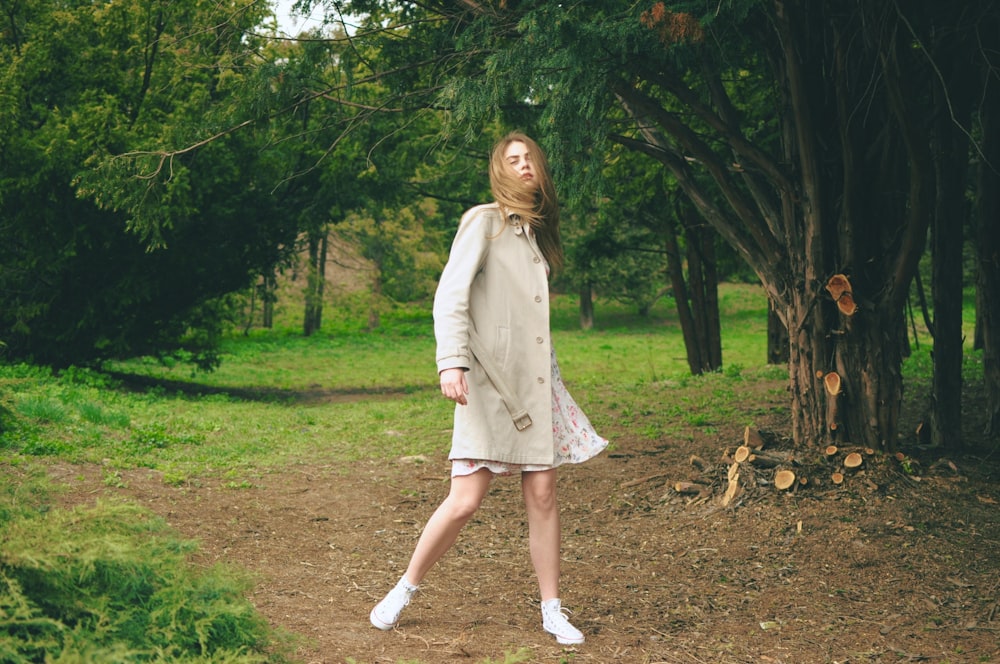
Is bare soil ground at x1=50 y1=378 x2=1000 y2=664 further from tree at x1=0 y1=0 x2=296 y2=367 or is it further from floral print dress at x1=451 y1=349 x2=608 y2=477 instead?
tree at x1=0 y1=0 x2=296 y2=367

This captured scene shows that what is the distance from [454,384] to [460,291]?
383mm

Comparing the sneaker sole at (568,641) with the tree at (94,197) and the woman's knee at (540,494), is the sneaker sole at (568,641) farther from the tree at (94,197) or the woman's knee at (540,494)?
the tree at (94,197)

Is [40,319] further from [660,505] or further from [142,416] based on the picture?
[660,505]

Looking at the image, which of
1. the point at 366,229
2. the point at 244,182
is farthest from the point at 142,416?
the point at 366,229

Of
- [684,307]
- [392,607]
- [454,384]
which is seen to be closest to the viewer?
[454,384]

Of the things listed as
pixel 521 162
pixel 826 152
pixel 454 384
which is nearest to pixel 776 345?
pixel 826 152

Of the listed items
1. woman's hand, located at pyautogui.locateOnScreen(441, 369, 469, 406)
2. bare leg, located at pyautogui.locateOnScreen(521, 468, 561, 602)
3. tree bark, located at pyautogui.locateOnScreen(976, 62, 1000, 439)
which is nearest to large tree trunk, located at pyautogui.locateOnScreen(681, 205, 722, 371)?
tree bark, located at pyautogui.locateOnScreen(976, 62, 1000, 439)

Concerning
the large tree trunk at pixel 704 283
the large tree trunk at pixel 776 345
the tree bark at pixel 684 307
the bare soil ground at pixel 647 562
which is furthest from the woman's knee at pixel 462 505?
the large tree trunk at pixel 776 345

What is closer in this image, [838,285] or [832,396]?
[838,285]

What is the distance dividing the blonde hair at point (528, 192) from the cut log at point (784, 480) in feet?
9.22

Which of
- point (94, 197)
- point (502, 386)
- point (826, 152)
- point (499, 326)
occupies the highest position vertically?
point (94, 197)

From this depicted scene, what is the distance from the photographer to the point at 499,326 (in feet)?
12.8

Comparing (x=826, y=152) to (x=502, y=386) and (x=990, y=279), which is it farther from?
(x=502, y=386)

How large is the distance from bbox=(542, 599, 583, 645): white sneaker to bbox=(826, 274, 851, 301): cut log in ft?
10.3
